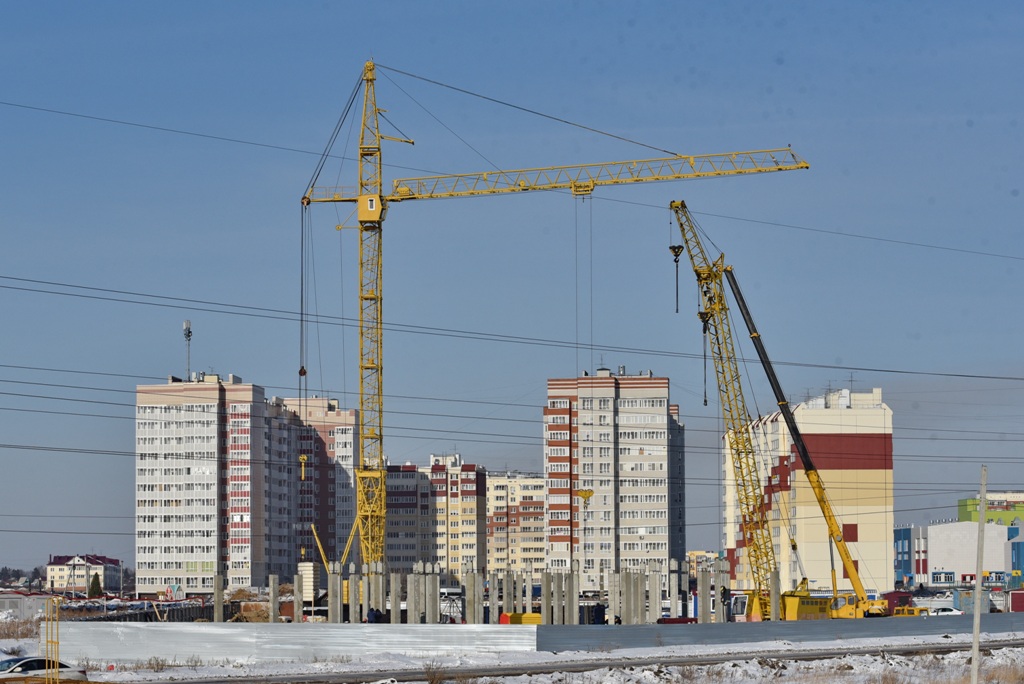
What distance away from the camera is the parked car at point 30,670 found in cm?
5050

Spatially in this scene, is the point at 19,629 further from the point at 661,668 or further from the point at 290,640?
the point at 661,668

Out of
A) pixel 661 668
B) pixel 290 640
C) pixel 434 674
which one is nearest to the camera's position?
pixel 434 674

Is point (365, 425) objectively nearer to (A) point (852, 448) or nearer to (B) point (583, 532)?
(B) point (583, 532)

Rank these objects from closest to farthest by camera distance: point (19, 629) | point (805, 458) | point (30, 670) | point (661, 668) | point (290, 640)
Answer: point (661, 668) < point (30, 670) < point (290, 640) < point (19, 629) < point (805, 458)

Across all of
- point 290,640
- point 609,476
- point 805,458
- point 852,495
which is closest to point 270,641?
point 290,640

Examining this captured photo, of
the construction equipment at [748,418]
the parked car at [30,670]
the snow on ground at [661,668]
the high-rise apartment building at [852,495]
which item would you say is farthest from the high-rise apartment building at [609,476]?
the parked car at [30,670]

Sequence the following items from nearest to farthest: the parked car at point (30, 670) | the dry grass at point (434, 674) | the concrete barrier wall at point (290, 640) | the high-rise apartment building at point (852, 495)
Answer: the dry grass at point (434, 674) < the parked car at point (30, 670) < the concrete barrier wall at point (290, 640) < the high-rise apartment building at point (852, 495)

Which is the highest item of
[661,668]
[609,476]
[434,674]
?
[609,476]

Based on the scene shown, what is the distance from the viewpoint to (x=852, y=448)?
634ft

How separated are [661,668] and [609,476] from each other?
14276 cm

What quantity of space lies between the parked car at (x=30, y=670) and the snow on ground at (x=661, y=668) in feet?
3.00

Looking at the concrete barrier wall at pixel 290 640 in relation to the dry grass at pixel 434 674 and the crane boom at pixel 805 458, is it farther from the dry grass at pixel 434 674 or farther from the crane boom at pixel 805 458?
the crane boom at pixel 805 458

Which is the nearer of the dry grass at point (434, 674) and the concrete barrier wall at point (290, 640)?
the dry grass at point (434, 674)

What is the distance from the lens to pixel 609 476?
195m
